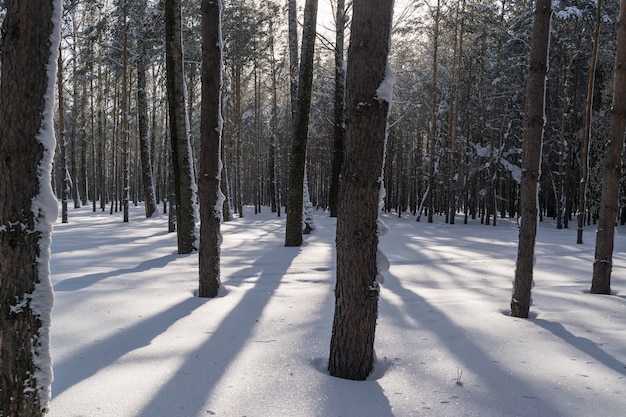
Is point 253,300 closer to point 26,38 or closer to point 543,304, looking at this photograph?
point 543,304

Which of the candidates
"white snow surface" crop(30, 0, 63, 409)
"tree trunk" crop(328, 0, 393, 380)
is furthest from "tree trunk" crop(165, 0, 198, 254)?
"white snow surface" crop(30, 0, 63, 409)

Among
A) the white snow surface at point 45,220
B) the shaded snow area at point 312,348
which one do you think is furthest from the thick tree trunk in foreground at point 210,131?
the white snow surface at point 45,220

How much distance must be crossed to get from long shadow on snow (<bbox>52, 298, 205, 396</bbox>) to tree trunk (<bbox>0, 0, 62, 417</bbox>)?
0.82 meters

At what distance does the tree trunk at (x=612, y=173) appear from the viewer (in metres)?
6.27

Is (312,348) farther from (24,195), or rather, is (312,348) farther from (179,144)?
(179,144)

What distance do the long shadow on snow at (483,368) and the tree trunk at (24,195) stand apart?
8.67 ft

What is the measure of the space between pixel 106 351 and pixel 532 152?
461 centimetres

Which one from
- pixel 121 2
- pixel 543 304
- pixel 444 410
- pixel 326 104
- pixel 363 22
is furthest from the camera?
pixel 326 104

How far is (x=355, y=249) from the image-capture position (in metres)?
3.25

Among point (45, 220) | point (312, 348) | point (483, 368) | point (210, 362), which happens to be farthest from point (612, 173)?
point (45, 220)

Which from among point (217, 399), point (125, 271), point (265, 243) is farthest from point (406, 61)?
point (217, 399)

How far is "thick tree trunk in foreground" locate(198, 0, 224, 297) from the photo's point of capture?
568cm

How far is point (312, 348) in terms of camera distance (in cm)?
396

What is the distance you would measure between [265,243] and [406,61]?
719 inches
